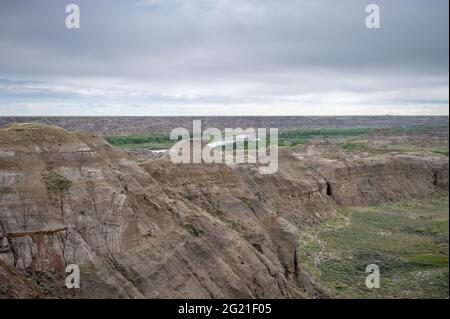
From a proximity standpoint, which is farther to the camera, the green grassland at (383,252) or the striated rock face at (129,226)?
the green grassland at (383,252)

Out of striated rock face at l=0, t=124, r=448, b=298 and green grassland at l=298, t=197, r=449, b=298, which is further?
green grassland at l=298, t=197, r=449, b=298

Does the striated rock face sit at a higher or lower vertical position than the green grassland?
higher

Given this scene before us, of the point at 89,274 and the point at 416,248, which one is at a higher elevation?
the point at 89,274

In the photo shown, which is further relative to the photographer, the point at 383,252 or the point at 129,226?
the point at 383,252
